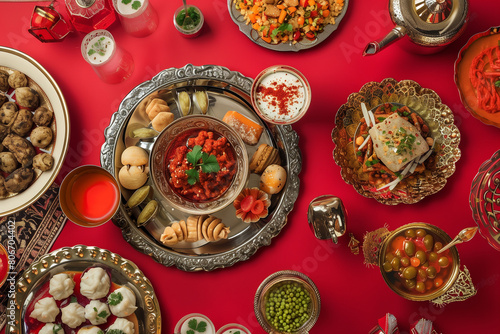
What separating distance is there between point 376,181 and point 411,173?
0.65 feet

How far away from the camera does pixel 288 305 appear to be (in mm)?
2289

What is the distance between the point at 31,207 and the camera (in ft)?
8.20

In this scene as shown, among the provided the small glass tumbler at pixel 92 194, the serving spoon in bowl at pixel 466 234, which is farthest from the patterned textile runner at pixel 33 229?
the serving spoon in bowl at pixel 466 234

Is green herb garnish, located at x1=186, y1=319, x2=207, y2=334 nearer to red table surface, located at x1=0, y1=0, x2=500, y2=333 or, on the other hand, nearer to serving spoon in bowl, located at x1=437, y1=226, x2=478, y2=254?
red table surface, located at x1=0, y1=0, x2=500, y2=333

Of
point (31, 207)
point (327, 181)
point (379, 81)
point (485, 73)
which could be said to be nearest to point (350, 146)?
point (327, 181)

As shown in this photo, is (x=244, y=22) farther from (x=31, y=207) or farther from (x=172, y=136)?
(x=31, y=207)

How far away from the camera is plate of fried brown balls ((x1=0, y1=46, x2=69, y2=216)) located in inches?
A: 94.0

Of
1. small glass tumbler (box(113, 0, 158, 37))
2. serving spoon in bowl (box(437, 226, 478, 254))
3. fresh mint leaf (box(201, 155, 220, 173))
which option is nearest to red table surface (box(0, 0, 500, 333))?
small glass tumbler (box(113, 0, 158, 37))

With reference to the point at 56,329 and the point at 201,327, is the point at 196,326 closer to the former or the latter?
the point at 201,327

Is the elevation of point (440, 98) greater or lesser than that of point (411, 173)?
greater

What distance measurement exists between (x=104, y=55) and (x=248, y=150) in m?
1.08

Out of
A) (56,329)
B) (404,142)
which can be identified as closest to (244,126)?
(404,142)

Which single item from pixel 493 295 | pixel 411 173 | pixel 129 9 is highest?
pixel 129 9

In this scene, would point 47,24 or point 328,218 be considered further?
point 47,24
